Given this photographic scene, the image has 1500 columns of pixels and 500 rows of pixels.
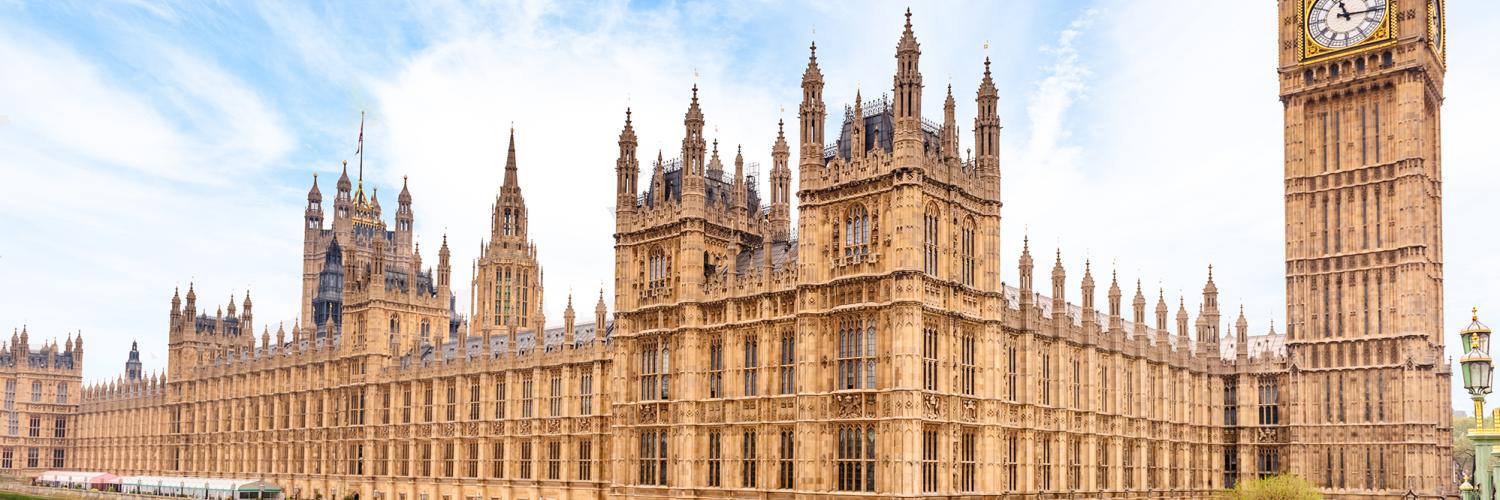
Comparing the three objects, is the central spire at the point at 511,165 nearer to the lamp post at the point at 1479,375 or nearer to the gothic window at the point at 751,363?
the gothic window at the point at 751,363

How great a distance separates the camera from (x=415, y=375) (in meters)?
102

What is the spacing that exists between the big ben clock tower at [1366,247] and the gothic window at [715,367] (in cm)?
4122

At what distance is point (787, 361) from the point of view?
6325 centimetres

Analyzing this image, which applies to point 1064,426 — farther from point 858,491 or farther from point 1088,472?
point 858,491

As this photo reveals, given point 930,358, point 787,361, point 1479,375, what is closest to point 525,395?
point 787,361

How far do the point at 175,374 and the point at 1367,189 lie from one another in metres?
115

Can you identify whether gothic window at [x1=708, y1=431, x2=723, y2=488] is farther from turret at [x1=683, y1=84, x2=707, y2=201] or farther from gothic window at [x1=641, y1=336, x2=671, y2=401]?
turret at [x1=683, y1=84, x2=707, y2=201]

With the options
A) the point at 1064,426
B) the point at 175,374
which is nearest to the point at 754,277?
the point at 1064,426

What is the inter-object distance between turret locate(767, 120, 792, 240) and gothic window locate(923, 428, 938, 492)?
19.8 meters

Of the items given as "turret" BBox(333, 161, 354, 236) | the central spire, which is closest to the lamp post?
the central spire

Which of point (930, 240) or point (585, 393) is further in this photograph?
point (585, 393)

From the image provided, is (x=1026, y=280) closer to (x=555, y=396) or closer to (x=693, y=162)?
(x=693, y=162)

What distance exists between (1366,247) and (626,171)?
47487 millimetres

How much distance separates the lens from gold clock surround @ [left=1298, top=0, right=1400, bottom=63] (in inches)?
3337
